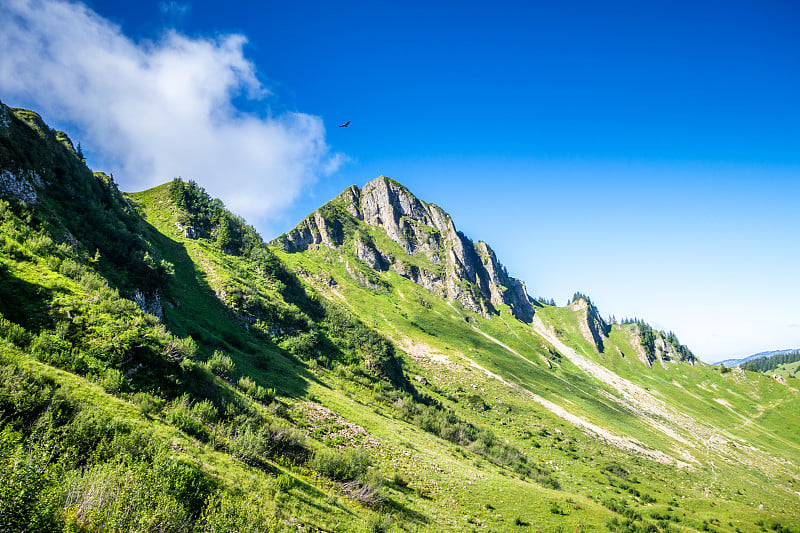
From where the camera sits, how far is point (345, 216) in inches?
5763

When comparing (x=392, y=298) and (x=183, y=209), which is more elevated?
(x=183, y=209)

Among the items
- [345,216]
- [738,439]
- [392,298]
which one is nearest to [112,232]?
[392,298]

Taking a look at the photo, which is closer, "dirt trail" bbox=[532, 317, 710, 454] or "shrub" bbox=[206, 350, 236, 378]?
"shrub" bbox=[206, 350, 236, 378]

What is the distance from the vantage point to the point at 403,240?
153000 millimetres

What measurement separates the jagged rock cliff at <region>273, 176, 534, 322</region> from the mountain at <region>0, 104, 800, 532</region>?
189 feet

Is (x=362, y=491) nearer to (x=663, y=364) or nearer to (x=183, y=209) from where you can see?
(x=183, y=209)

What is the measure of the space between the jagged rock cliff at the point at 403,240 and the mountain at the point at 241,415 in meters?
57.6

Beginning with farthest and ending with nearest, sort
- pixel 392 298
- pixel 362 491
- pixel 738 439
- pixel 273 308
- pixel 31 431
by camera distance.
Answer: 1. pixel 392 298
2. pixel 738 439
3. pixel 273 308
4. pixel 362 491
5. pixel 31 431

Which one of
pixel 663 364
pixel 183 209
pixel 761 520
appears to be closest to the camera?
pixel 761 520

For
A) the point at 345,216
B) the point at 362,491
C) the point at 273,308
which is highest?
the point at 345,216

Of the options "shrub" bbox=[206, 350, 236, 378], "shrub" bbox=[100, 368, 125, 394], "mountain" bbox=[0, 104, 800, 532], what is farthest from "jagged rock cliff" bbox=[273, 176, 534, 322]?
"shrub" bbox=[100, 368, 125, 394]

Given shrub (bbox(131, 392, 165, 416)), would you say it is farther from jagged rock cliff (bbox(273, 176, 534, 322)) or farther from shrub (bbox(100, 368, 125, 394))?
jagged rock cliff (bbox(273, 176, 534, 322))

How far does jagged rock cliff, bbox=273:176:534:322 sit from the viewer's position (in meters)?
128

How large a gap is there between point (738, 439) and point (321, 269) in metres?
136
